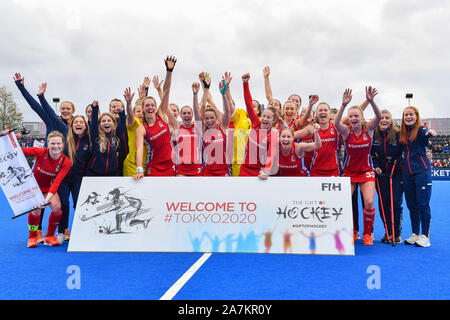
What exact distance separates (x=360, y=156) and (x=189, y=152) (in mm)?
2714

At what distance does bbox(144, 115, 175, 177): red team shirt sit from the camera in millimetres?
6055

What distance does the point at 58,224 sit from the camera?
6.17 m

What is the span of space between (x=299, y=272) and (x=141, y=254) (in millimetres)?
2194

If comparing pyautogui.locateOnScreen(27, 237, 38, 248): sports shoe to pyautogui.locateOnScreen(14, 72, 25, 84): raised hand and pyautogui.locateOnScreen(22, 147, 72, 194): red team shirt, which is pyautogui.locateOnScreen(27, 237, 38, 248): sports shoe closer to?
pyautogui.locateOnScreen(22, 147, 72, 194): red team shirt

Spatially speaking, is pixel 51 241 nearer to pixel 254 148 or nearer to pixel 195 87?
pixel 195 87

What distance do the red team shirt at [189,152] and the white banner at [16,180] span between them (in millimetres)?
2191

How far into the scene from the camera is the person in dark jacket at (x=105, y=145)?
599 cm

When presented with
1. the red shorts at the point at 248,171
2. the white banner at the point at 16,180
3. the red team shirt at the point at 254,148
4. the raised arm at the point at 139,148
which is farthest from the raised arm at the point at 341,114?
the white banner at the point at 16,180

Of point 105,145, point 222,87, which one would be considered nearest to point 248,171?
point 222,87

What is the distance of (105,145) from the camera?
6000 mm

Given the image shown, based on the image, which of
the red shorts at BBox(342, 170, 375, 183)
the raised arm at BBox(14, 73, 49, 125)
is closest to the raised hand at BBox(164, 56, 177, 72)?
the raised arm at BBox(14, 73, 49, 125)

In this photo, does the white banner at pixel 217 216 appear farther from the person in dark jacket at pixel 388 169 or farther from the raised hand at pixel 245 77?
the raised hand at pixel 245 77

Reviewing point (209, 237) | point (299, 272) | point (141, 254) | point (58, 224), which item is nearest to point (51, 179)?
point (58, 224)

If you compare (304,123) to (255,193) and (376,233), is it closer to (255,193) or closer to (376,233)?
(255,193)
